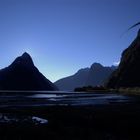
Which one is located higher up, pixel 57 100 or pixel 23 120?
pixel 23 120

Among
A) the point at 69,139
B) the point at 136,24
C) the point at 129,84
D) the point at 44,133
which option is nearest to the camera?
the point at 69,139

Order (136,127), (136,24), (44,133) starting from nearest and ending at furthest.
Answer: (44,133)
(136,127)
(136,24)

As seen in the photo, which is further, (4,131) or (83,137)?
(4,131)

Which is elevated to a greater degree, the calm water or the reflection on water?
the reflection on water

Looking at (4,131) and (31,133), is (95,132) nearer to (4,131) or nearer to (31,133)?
(31,133)

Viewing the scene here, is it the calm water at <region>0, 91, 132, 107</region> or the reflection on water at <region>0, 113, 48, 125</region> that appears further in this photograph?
the calm water at <region>0, 91, 132, 107</region>

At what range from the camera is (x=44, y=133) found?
57.6 ft

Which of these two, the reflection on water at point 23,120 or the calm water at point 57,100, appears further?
the calm water at point 57,100

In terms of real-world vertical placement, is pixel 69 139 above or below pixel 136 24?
below

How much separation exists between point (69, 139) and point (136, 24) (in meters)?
14.4

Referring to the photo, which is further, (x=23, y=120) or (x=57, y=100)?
(x=57, y=100)

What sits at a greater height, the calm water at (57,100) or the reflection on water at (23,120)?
the reflection on water at (23,120)

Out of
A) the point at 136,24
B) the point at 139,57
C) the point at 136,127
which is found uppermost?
the point at 139,57

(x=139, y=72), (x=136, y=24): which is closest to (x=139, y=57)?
(x=139, y=72)
